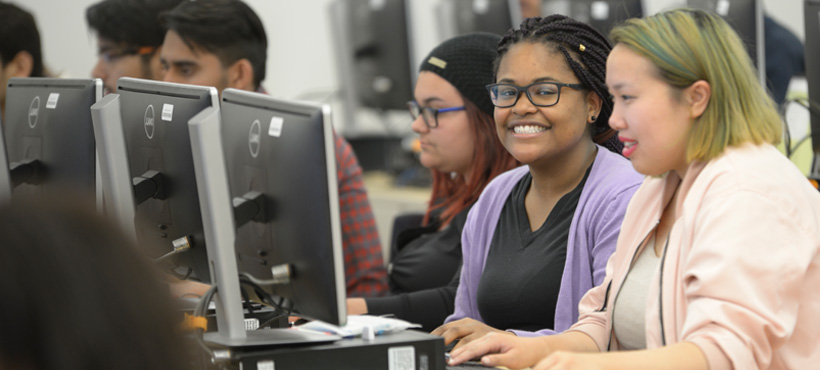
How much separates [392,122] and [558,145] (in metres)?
4.17

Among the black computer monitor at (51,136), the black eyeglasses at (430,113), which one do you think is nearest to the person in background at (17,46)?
the black computer monitor at (51,136)

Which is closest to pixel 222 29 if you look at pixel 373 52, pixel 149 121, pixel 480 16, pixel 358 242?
pixel 358 242

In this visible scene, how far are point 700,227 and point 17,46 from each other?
2.49m

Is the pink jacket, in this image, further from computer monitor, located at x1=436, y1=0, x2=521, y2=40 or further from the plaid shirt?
computer monitor, located at x1=436, y1=0, x2=521, y2=40

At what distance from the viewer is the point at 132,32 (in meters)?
3.20

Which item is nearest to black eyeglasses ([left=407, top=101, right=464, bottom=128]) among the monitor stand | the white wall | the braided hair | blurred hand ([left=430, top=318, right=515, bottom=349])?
the braided hair

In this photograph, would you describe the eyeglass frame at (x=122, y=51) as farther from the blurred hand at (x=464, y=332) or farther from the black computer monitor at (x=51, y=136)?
the blurred hand at (x=464, y=332)

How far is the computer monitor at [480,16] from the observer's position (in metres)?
4.50

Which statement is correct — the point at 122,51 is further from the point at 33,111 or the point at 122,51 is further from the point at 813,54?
the point at 813,54

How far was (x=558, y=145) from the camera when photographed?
191 centimetres

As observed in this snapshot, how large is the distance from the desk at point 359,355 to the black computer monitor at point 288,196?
5 cm

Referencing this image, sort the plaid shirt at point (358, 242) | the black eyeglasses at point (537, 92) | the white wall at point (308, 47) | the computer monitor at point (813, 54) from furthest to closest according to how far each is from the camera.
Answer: the white wall at point (308, 47), the plaid shirt at point (358, 242), the computer monitor at point (813, 54), the black eyeglasses at point (537, 92)

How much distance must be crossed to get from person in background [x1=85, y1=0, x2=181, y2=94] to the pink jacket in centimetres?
224

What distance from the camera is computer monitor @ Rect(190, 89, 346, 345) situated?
133 cm
